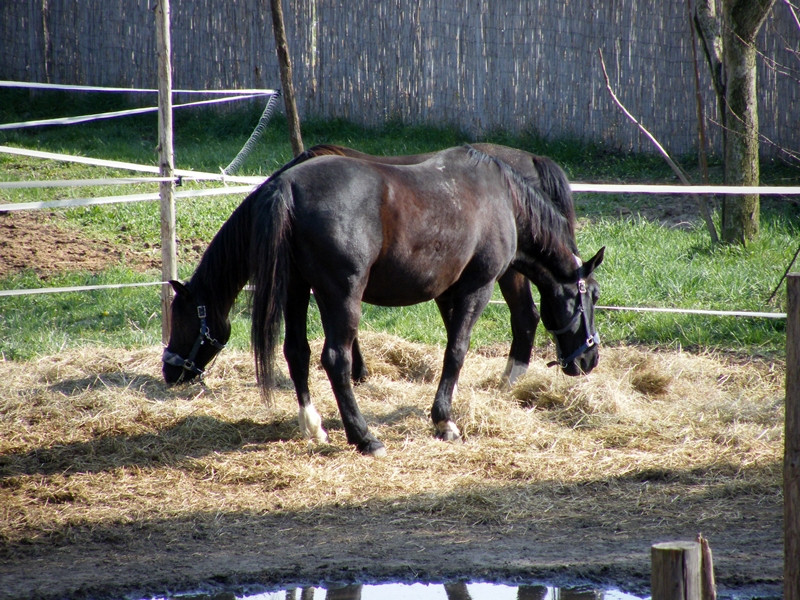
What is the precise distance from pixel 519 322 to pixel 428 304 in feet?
5.10

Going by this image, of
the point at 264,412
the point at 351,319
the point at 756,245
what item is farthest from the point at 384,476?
the point at 756,245

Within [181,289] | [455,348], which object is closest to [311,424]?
[455,348]

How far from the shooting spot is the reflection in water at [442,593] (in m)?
3.18

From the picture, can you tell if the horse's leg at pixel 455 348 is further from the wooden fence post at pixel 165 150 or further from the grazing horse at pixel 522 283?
Result: the wooden fence post at pixel 165 150

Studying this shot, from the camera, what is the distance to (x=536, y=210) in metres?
5.17

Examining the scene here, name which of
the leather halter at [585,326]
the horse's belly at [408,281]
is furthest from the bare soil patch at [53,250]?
the leather halter at [585,326]

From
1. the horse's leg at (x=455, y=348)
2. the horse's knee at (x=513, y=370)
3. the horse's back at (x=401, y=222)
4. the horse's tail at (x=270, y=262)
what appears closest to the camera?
the horse's tail at (x=270, y=262)

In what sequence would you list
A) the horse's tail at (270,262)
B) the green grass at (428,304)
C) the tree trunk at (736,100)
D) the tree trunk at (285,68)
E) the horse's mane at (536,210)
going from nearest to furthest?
1. the horse's tail at (270,262)
2. the horse's mane at (536,210)
3. the green grass at (428,304)
4. the tree trunk at (285,68)
5. the tree trunk at (736,100)

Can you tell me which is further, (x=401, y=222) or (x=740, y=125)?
(x=740, y=125)

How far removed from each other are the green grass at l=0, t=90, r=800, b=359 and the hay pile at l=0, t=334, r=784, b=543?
554mm

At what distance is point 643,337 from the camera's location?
21.6 ft

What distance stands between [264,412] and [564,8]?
776cm

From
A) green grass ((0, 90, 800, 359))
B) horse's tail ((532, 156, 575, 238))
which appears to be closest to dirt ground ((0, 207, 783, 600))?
green grass ((0, 90, 800, 359))

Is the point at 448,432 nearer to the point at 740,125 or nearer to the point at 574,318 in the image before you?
the point at 574,318
